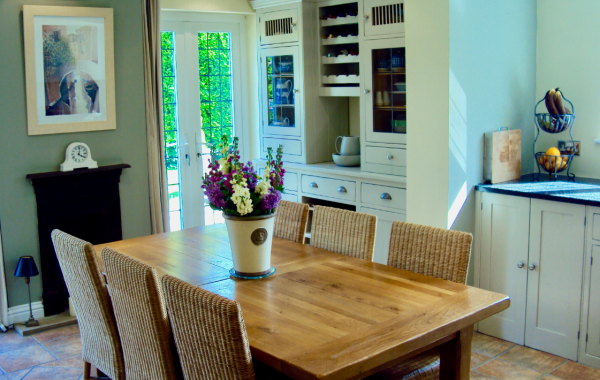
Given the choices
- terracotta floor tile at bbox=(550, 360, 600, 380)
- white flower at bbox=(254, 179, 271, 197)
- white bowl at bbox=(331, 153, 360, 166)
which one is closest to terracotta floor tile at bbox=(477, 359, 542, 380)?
terracotta floor tile at bbox=(550, 360, 600, 380)

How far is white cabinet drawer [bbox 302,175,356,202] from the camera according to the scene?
4621mm

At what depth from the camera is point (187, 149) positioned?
5.24 metres

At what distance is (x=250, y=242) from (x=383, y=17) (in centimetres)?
234

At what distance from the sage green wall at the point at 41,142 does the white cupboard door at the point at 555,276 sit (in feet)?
8.78

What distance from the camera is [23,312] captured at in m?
4.10

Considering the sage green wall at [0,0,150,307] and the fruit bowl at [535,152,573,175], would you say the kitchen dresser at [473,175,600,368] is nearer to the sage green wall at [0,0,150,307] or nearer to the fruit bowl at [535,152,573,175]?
the fruit bowl at [535,152,573,175]

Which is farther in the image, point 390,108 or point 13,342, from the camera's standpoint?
point 390,108

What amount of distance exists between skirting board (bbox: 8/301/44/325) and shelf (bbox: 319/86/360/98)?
259 centimetres

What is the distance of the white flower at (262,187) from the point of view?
8.34 feet

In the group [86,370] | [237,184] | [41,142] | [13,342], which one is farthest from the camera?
[41,142]

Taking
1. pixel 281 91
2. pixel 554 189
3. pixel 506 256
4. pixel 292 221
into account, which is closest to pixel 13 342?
pixel 292 221

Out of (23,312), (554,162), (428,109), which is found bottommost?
(23,312)

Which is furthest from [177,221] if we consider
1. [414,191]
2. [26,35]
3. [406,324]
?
[406,324]

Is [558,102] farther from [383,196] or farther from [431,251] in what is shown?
[431,251]
